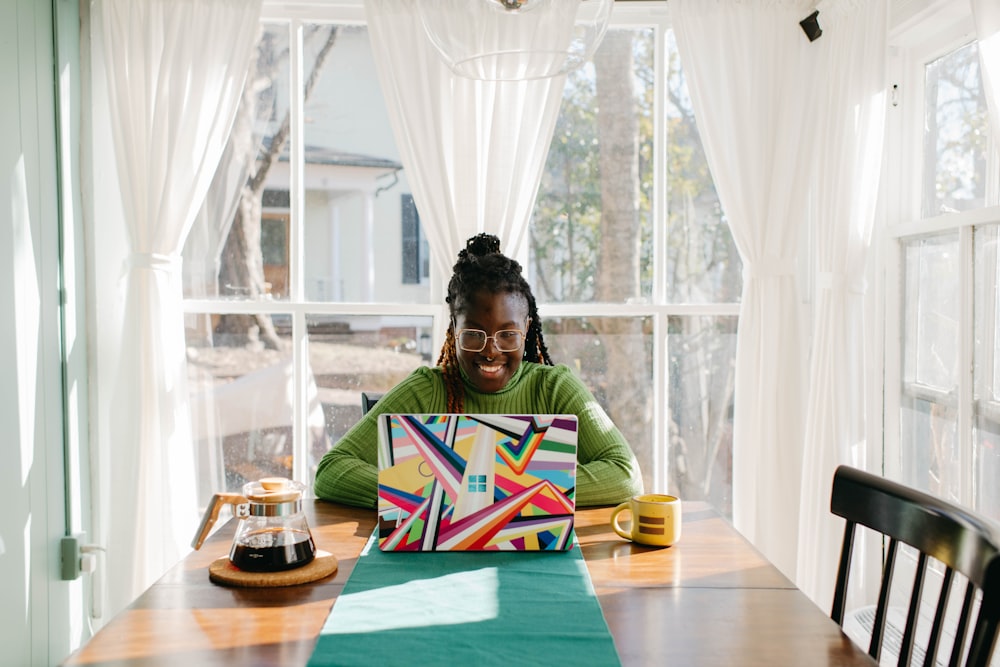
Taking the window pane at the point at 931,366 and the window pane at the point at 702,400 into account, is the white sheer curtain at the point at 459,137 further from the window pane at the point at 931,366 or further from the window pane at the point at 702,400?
the window pane at the point at 931,366

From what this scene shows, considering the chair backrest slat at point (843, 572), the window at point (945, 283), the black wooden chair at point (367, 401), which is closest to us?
the chair backrest slat at point (843, 572)

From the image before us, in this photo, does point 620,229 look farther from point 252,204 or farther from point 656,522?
point 656,522

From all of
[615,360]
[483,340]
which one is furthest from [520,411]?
[615,360]

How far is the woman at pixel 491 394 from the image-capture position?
1737 mm

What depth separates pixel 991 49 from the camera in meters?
1.69

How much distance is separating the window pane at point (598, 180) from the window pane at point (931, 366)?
868 mm

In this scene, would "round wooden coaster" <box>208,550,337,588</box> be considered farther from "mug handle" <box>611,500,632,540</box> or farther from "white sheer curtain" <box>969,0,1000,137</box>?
Result: "white sheer curtain" <box>969,0,1000,137</box>

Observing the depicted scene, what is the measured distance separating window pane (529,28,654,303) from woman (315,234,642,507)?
2.50 ft

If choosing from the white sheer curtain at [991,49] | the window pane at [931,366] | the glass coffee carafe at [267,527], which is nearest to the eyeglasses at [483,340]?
the glass coffee carafe at [267,527]

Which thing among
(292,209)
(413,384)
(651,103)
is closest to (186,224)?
(292,209)

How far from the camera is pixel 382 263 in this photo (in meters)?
2.84

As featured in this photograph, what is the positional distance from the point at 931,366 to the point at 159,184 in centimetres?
232

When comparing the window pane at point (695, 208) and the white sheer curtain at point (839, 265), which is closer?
the white sheer curtain at point (839, 265)

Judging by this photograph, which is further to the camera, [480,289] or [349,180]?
[349,180]
